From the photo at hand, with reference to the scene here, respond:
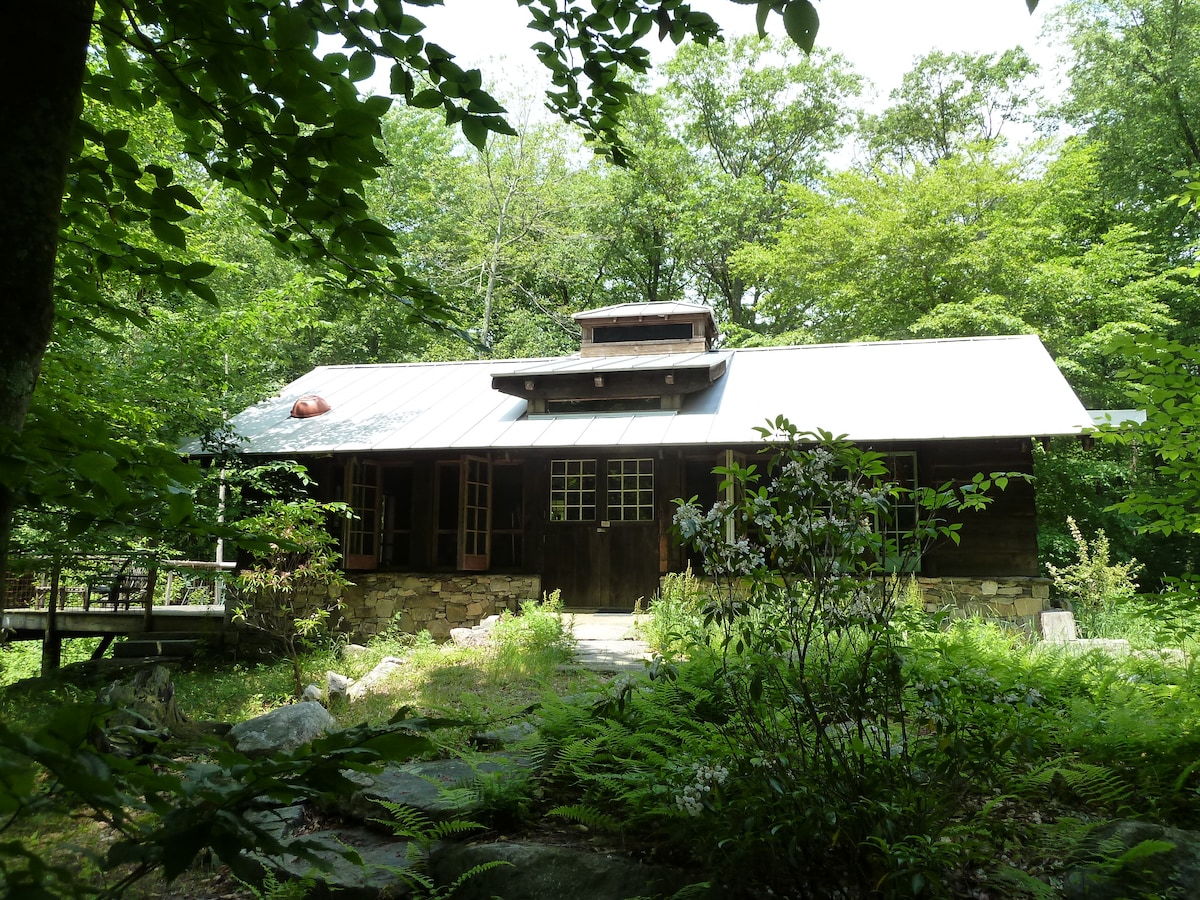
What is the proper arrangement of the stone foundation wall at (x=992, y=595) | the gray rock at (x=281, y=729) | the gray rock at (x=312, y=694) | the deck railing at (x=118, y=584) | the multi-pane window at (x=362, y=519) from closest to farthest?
the gray rock at (x=281, y=729) → the gray rock at (x=312, y=694) → the deck railing at (x=118, y=584) → the stone foundation wall at (x=992, y=595) → the multi-pane window at (x=362, y=519)

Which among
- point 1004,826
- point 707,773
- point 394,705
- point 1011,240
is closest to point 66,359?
point 707,773

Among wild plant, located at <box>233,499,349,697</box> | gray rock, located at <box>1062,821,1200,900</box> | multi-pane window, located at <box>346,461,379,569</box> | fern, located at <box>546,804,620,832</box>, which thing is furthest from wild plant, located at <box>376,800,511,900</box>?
multi-pane window, located at <box>346,461,379,569</box>

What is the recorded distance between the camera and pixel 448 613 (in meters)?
12.3

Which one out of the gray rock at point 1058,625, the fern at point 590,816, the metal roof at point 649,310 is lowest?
the gray rock at point 1058,625

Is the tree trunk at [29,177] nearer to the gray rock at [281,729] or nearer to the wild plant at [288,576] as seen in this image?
the gray rock at [281,729]

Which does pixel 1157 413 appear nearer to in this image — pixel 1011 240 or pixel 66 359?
pixel 66 359

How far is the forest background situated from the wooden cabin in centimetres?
121

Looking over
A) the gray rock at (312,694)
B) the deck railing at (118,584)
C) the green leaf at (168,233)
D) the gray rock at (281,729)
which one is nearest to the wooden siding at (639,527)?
the deck railing at (118,584)

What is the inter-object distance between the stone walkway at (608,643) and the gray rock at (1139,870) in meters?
4.13

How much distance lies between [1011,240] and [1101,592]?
31.6 feet

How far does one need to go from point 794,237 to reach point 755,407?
32.5 feet

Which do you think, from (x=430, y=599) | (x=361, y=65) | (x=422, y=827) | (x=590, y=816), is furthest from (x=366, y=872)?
(x=430, y=599)

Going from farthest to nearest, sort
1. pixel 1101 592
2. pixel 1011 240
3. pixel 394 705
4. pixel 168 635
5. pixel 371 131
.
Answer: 1. pixel 1011 240
2. pixel 168 635
3. pixel 1101 592
4. pixel 394 705
5. pixel 371 131

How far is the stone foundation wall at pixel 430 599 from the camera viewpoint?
12195mm
